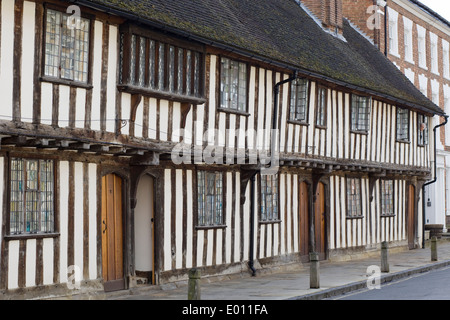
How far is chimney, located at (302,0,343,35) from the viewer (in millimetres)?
24359

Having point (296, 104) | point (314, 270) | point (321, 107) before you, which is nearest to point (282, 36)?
point (296, 104)

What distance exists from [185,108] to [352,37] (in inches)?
549

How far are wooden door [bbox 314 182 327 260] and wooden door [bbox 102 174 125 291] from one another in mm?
7991

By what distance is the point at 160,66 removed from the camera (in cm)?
1381

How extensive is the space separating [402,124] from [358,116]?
375cm

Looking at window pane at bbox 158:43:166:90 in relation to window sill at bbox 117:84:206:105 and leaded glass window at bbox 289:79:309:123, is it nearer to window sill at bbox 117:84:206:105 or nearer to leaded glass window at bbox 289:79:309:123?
window sill at bbox 117:84:206:105

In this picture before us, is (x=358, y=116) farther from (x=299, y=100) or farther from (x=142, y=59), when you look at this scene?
(x=142, y=59)

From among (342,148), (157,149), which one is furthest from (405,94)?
(157,149)

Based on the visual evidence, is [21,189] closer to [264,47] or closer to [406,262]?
[264,47]

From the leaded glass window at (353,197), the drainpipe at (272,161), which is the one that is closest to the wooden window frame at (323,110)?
the drainpipe at (272,161)

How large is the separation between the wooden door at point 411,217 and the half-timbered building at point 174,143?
3833 mm

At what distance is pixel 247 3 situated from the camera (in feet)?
66.1

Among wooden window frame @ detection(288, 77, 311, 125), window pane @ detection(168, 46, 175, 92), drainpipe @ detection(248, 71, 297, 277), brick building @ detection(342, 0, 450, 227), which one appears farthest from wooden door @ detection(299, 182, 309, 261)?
brick building @ detection(342, 0, 450, 227)

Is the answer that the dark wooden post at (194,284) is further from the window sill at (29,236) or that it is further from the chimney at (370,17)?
the chimney at (370,17)
